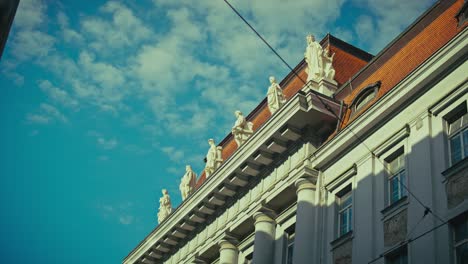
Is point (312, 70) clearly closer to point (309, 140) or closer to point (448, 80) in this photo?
point (309, 140)

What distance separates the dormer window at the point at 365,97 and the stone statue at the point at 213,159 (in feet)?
30.6

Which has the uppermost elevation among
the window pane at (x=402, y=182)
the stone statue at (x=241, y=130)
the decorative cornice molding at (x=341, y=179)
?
the stone statue at (x=241, y=130)

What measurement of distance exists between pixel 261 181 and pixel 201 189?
346cm

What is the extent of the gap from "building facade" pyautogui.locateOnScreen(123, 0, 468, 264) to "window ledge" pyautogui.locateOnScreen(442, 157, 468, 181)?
0.11 ft

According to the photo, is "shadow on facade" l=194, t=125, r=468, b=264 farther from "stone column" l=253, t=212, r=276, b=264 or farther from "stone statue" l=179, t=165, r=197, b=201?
"stone statue" l=179, t=165, r=197, b=201

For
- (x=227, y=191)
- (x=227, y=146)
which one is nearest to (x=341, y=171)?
(x=227, y=191)

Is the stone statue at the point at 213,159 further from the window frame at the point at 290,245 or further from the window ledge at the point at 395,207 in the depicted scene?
the window ledge at the point at 395,207

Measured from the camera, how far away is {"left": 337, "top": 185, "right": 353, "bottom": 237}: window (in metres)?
21.1

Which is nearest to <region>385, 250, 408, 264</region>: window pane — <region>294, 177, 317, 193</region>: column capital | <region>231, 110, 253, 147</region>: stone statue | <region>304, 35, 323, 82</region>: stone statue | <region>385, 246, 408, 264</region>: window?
<region>385, 246, 408, 264</region>: window

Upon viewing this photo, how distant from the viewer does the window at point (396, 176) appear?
63.1ft

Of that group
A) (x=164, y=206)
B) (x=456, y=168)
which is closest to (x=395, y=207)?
(x=456, y=168)

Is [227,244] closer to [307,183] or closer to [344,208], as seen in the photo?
[307,183]

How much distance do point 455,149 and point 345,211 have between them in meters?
4.63

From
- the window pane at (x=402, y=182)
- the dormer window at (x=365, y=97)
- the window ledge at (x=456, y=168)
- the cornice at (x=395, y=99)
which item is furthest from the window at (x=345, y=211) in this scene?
the window ledge at (x=456, y=168)
